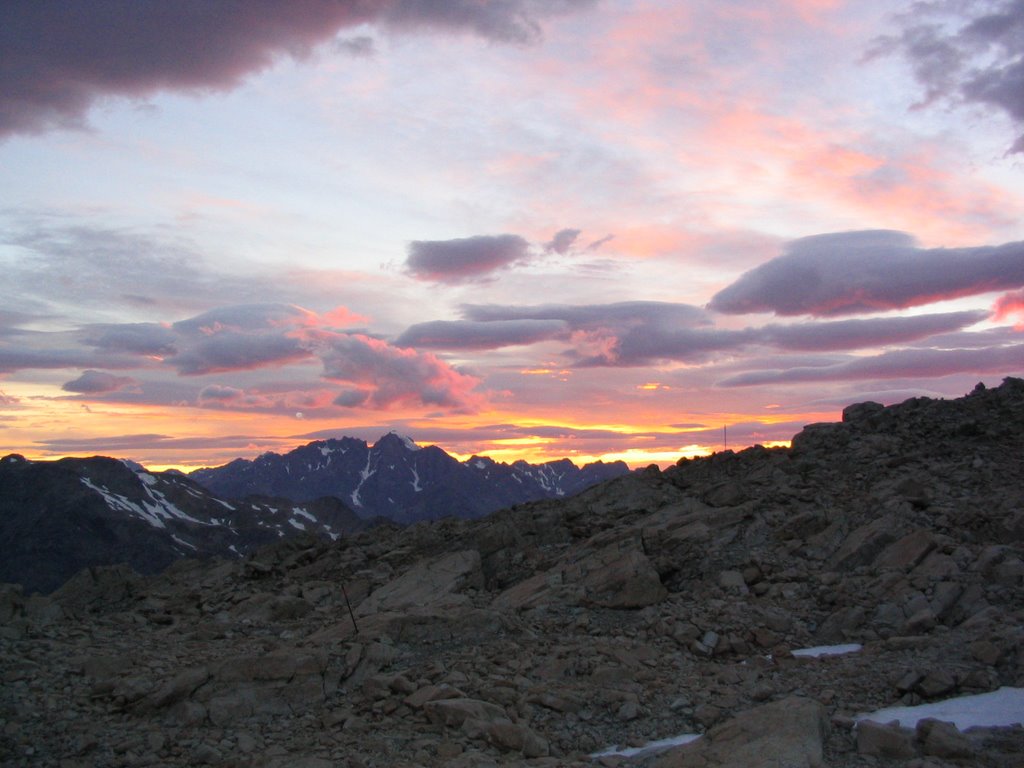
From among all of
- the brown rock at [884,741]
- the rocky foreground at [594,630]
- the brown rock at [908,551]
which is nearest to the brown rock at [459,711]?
the rocky foreground at [594,630]

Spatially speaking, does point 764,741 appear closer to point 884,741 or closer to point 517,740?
point 884,741

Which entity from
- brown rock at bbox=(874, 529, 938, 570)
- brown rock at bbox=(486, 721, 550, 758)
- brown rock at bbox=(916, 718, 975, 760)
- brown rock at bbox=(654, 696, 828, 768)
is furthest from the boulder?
brown rock at bbox=(916, 718, 975, 760)

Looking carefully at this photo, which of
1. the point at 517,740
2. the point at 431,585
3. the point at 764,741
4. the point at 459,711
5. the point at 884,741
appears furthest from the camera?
the point at 431,585

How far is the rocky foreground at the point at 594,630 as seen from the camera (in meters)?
12.3

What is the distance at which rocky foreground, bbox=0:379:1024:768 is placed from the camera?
1230cm

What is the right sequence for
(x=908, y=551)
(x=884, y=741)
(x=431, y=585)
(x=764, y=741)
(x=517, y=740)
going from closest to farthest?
(x=764, y=741)
(x=884, y=741)
(x=517, y=740)
(x=908, y=551)
(x=431, y=585)

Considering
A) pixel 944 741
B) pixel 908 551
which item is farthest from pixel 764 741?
pixel 908 551

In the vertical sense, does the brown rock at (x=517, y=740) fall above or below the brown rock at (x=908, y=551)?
below

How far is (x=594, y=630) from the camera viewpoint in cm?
1769

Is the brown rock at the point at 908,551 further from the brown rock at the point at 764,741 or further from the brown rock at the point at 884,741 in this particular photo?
the brown rock at the point at 764,741

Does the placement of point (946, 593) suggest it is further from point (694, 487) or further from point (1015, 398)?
point (1015, 398)

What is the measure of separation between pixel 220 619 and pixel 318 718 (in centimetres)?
810

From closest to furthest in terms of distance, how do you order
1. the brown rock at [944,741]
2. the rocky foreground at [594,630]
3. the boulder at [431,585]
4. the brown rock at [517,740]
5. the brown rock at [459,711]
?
the brown rock at [944,741] → the brown rock at [517,740] → the rocky foreground at [594,630] → the brown rock at [459,711] → the boulder at [431,585]

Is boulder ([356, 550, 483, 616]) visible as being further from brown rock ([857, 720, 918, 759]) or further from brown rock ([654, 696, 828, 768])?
brown rock ([857, 720, 918, 759])
